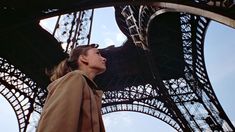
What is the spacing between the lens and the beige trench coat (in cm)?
150

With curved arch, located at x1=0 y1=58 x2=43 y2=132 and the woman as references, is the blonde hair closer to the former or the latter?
the woman

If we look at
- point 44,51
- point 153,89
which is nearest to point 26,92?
point 44,51

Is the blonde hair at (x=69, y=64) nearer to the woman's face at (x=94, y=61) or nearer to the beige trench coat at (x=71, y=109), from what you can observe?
the woman's face at (x=94, y=61)

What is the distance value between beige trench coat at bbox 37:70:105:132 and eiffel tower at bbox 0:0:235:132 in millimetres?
9080

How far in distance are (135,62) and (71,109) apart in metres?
18.0

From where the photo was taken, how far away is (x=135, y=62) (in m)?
19.5

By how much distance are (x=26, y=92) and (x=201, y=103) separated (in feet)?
33.6

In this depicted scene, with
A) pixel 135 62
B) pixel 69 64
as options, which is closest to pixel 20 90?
pixel 135 62

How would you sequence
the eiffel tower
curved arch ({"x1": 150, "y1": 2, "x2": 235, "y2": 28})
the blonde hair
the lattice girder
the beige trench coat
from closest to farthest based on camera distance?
the beige trench coat < the blonde hair < curved arch ({"x1": 150, "y1": 2, "x2": 235, "y2": 28}) < the eiffel tower < the lattice girder

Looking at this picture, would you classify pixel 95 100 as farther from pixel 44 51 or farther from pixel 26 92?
pixel 26 92

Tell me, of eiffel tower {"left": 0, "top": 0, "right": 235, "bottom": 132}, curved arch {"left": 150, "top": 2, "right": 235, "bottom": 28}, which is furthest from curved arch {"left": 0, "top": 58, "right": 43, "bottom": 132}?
curved arch {"left": 150, "top": 2, "right": 235, "bottom": 28}

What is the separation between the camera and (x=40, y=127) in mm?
1497

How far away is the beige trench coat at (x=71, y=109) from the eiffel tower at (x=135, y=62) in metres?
9.08

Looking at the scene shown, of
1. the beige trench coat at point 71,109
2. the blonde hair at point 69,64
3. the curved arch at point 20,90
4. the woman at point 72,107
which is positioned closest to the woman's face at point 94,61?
the blonde hair at point 69,64
